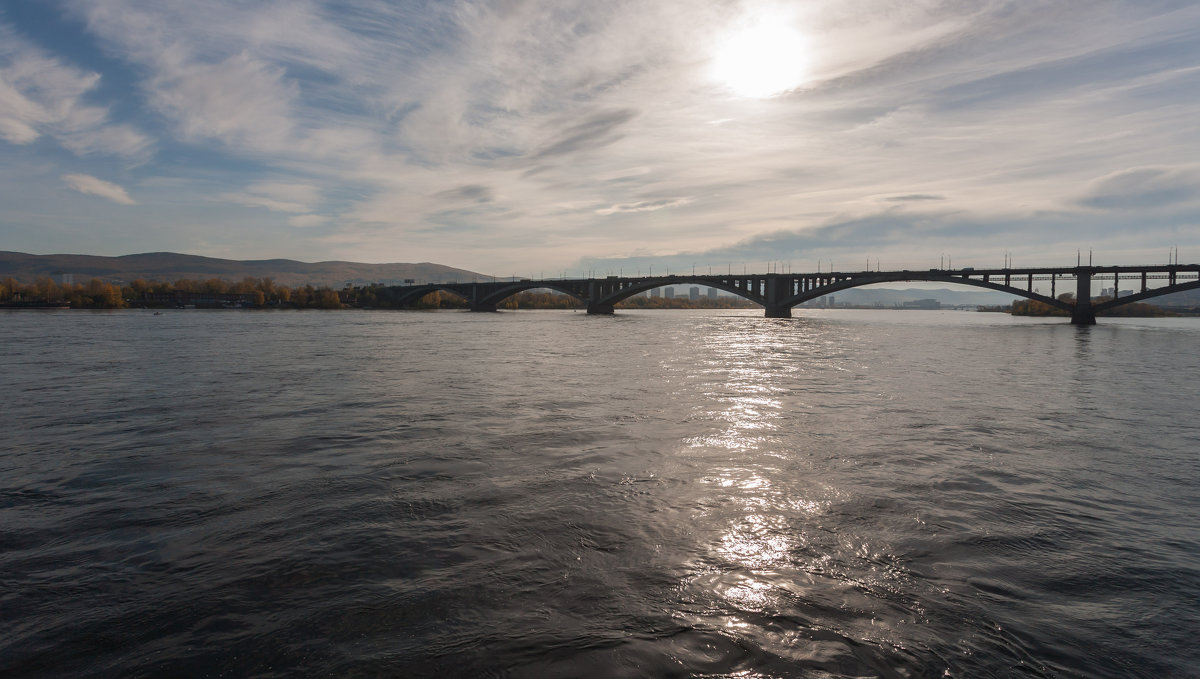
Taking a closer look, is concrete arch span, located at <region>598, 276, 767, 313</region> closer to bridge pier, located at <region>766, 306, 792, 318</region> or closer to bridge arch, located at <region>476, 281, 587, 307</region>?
bridge pier, located at <region>766, 306, 792, 318</region>

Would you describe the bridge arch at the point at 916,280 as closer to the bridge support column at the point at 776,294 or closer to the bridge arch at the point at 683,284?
the bridge support column at the point at 776,294

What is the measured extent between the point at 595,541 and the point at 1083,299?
10477 cm

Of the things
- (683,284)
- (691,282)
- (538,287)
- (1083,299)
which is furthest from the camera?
(538,287)

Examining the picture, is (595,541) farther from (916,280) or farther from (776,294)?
(776,294)

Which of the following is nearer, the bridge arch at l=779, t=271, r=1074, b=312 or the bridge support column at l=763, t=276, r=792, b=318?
the bridge arch at l=779, t=271, r=1074, b=312

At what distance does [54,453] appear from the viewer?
11086mm

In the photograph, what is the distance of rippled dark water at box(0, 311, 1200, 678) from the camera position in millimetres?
4707

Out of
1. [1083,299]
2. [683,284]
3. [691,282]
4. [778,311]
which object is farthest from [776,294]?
[1083,299]

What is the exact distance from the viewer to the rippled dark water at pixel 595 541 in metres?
4.71

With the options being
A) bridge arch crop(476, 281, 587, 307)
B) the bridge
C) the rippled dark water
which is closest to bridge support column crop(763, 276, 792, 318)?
the bridge

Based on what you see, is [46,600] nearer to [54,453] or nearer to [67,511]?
[67,511]

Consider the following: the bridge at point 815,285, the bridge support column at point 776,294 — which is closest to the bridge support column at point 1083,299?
the bridge at point 815,285

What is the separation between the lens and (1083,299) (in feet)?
270

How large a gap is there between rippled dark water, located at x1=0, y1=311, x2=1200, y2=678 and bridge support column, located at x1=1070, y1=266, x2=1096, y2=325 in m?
84.0
